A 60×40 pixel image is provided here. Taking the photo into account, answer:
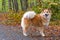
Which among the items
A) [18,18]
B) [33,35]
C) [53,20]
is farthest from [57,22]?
[33,35]

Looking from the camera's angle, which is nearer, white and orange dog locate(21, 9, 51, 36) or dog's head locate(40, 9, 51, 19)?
dog's head locate(40, 9, 51, 19)

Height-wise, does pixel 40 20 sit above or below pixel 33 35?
above

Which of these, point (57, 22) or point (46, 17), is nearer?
point (46, 17)

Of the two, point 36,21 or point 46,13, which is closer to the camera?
point 46,13

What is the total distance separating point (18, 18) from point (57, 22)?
3.01 metres

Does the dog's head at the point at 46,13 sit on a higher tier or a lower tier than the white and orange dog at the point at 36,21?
higher

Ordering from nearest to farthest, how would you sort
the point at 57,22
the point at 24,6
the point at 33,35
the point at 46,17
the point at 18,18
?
the point at 46,17 < the point at 33,35 < the point at 57,22 < the point at 18,18 < the point at 24,6

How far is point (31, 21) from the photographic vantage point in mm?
8766

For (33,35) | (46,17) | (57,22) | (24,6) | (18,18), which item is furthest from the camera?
(24,6)

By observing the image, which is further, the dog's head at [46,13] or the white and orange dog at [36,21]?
the white and orange dog at [36,21]

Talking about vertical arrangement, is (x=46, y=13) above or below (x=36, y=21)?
above

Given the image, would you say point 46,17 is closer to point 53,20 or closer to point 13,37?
point 13,37

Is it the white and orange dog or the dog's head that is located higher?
the dog's head

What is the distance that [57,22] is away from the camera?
13062 millimetres
